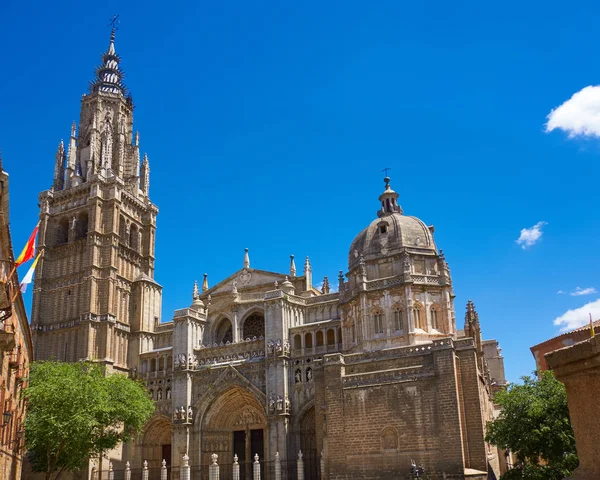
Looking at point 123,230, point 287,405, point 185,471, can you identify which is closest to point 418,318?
point 287,405

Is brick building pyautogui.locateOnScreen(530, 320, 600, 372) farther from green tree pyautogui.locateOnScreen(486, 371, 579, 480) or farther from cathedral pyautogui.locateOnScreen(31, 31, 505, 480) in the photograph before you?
green tree pyautogui.locateOnScreen(486, 371, 579, 480)

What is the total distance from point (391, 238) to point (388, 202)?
3.58m

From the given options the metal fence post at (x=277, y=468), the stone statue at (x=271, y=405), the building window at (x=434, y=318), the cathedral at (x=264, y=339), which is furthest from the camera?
the stone statue at (x=271, y=405)

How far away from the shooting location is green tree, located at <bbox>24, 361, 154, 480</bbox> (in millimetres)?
33188

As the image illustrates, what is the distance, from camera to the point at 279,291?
44625mm

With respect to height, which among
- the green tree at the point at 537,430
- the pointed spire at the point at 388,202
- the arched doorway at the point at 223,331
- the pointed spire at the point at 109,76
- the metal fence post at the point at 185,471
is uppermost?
the pointed spire at the point at 109,76

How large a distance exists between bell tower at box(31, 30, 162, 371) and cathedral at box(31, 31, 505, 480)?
5.5 inches

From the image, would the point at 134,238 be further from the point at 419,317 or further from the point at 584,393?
the point at 584,393

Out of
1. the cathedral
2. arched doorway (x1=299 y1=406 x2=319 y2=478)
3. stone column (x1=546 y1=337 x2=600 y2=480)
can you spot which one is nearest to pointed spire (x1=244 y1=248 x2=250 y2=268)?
the cathedral

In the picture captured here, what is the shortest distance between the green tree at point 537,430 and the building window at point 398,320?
937cm

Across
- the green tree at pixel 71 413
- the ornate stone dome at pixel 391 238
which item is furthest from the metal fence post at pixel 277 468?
the ornate stone dome at pixel 391 238

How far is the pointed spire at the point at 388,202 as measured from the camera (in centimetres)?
4300

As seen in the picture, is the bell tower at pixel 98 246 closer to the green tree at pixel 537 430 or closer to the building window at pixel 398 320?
the building window at pixel 398 320

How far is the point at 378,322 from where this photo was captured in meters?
39.0
